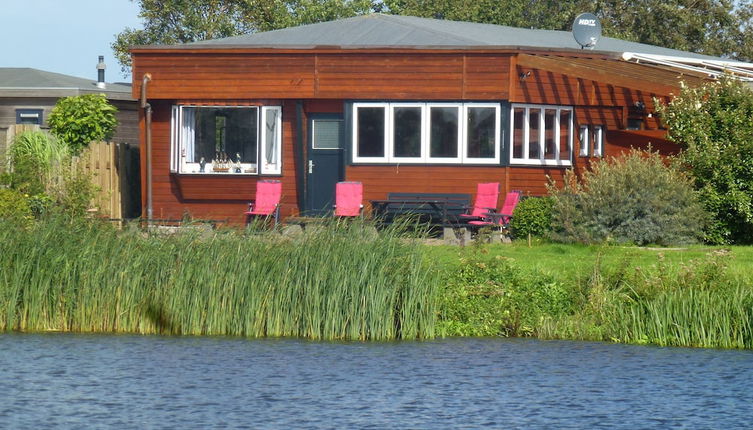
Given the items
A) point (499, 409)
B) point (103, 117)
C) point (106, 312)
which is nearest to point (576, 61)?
point (103, 117)

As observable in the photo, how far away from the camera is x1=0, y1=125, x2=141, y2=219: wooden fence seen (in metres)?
26.4

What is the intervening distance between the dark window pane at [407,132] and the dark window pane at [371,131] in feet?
0.93

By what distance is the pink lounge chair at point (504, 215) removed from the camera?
2389 cm

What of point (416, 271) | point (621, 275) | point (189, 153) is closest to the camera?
point (416, 271)

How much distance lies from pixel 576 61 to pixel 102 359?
1320 centimetres

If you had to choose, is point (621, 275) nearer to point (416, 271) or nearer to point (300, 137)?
point (416, 271)

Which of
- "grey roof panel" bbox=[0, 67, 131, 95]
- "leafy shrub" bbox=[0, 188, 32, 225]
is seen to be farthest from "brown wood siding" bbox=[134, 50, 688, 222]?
"grey roof panel" bbox=[0, 67, 131, 95]

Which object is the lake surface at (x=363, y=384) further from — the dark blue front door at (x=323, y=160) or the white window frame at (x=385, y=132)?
the dark blue front door at (x=323, y=160)

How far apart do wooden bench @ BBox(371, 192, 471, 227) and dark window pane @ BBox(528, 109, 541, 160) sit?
1.76 meters

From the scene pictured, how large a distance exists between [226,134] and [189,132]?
76cm

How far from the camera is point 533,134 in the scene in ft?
87.2

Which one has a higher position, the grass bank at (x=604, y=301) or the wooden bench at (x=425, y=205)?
the wooden bench at (x=425, y=205)

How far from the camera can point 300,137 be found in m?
26.8

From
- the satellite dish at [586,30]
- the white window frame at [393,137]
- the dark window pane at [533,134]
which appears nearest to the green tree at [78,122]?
the white window frame at [393,137]
